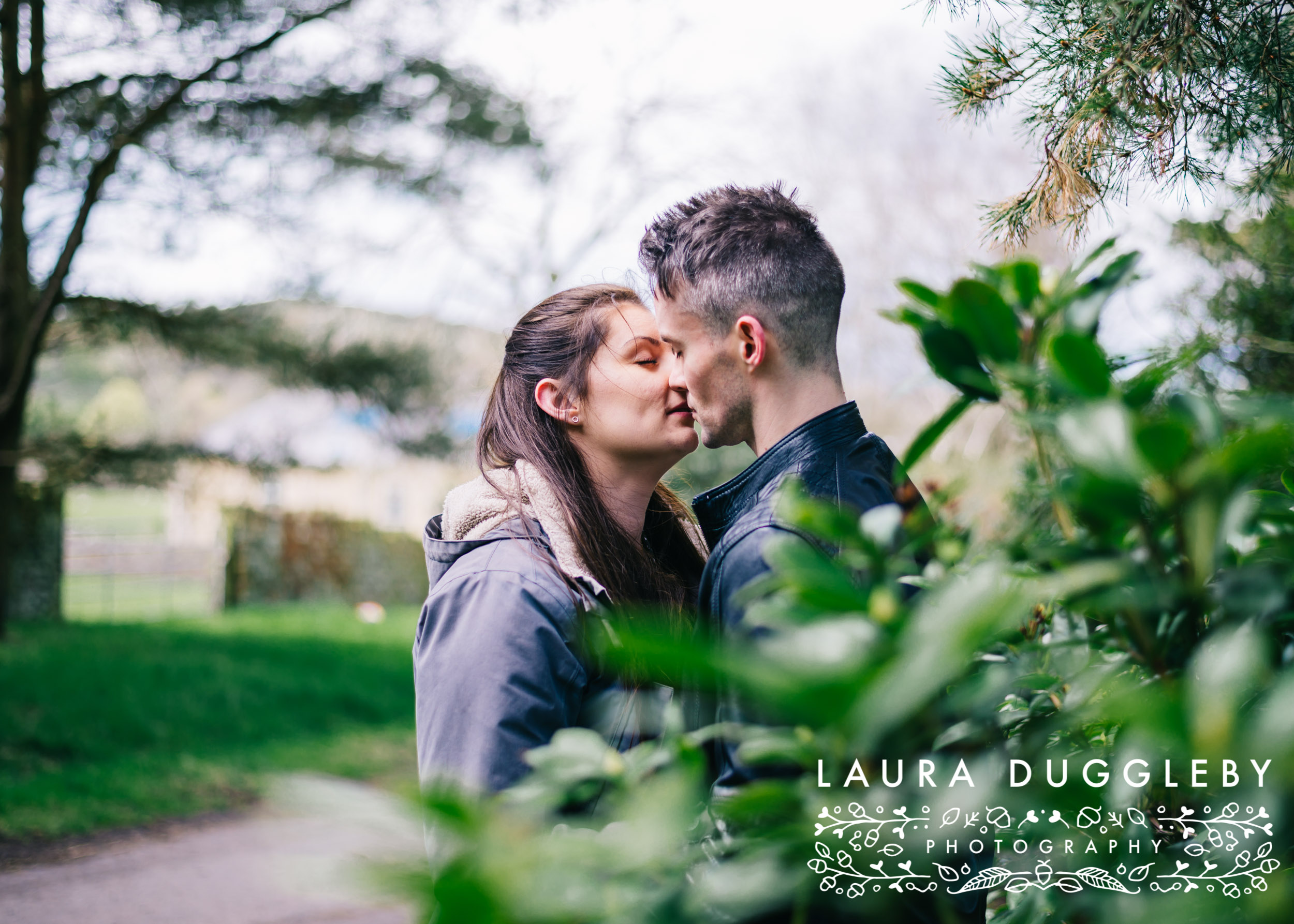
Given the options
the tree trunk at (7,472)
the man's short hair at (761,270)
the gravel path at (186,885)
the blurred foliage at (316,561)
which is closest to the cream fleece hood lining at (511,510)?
the man's short hair at (761,270)

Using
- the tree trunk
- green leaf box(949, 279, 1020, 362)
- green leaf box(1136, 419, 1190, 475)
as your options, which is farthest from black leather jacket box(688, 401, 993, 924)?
the tree trunk

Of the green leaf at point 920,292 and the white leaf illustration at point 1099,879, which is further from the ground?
the green leaf at point 920,292

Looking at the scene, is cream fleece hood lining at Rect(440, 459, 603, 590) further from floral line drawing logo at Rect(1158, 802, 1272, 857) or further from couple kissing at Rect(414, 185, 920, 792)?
floral line drawing logo at Rect(1158, 802, 1272, 857)

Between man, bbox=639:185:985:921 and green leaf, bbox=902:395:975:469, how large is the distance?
32.5 inches

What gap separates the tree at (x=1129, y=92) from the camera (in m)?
1.32

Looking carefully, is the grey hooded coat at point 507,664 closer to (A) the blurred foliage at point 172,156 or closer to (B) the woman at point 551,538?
(B) the woman at point 551,538

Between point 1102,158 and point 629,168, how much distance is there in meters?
13.4

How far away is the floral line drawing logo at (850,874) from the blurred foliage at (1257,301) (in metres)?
3.25

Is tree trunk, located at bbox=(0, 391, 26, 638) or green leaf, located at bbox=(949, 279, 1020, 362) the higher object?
tree trunk, located at bbox=(0, 391, 26, 638)

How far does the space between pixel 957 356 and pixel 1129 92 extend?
864 millimetres

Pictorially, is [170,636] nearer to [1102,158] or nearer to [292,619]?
[292,619]

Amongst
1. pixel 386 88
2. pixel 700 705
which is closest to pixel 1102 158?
pixel 700 705

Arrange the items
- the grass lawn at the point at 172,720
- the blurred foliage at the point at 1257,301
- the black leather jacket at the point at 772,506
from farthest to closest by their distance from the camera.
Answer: the grass lawn at the point at 172,720 < the blurred foliage at the point at 1257,301 < the black leather jacket at the point at 772,506

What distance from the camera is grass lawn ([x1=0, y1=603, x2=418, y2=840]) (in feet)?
18.2
